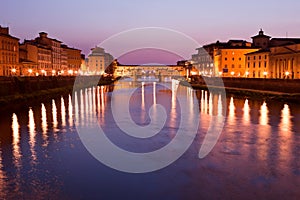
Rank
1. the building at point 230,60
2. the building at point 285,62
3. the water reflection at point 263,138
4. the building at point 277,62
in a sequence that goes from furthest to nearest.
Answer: the building at point 230,60, the building at point 277,62, the building at point 285,62, the water reflection at point 263,138

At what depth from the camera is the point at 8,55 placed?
211ft

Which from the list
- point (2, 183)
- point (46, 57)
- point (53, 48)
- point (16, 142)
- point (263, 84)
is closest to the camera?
point (2, 183)

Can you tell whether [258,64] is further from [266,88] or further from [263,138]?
[263,138]

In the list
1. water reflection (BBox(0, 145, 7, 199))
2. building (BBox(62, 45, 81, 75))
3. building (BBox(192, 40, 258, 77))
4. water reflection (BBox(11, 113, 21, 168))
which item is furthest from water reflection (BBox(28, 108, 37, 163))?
building (BBox(62, 45, 81, 75))

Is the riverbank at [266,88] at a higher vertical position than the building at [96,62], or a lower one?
lower

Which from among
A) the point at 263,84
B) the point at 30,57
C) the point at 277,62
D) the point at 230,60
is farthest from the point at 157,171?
the point at 230,60

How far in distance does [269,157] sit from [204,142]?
345 centimetres

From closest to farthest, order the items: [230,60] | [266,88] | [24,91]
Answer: [24,91], [266,88], [230,60]

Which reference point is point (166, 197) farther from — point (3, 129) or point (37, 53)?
point (37, 53)

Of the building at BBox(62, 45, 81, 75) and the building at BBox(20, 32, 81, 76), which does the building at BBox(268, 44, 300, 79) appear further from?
the building at BBox(62, 45, 81, 75)

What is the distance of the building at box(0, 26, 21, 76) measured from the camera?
6188cm

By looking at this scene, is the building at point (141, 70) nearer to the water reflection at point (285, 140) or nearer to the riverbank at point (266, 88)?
the riverbank at point (266, 88)

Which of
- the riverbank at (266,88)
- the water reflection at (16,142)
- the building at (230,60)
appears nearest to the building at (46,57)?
the riverbank at (266,88)

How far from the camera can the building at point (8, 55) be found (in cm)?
6188
